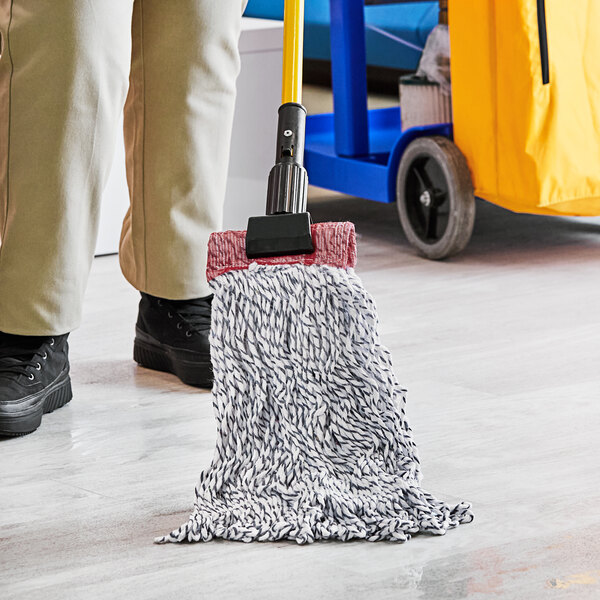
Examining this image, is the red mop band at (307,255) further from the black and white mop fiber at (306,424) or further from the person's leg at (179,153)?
the person's leg at (179,153)

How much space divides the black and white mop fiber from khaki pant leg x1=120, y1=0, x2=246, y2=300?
0.42 meters

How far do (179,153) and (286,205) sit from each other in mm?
380

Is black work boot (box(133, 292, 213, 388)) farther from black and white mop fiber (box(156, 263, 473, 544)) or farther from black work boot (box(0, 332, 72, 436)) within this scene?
black and white mop fiber (box(156, 263, 473, 544))

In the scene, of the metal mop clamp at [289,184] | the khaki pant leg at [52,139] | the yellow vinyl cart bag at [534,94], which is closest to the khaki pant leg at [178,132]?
the khaki pant leg at [52,139]

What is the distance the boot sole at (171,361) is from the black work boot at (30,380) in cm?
14

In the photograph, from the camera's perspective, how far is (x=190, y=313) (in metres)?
1.33

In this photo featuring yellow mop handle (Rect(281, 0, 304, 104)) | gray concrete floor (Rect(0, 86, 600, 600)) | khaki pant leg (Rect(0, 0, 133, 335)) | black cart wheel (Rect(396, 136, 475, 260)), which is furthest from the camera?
black cart wheel (Rect(396, 136, 475, 260))

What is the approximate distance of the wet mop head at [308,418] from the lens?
0.83 m

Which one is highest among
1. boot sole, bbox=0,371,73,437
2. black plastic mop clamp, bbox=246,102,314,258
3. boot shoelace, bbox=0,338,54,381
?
black plastic mop clamp, bbox=246,102,314,258

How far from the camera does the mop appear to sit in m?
0.84

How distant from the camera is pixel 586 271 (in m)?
1.78

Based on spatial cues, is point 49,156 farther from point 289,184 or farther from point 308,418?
point 308,418

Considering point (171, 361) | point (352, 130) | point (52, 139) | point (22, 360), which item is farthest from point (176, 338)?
point (352, 130)

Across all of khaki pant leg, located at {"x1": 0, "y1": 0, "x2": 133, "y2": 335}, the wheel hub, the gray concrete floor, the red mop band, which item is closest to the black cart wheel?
the wheel hub
